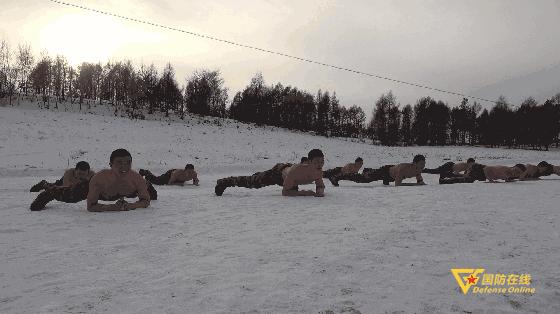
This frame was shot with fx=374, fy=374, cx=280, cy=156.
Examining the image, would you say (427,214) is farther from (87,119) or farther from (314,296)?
(87,119)

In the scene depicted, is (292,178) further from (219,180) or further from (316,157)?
(219,180)

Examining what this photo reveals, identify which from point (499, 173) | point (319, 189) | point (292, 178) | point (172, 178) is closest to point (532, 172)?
point (499, 173)

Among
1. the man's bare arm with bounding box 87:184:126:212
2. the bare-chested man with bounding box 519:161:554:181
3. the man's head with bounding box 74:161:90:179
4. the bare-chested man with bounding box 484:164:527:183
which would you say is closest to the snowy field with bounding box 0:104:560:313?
the man's bare arm with bounding box 87:184:126:212

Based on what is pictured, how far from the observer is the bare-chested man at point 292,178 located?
7770 millimetres

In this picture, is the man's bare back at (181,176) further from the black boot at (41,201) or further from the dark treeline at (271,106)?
the dark treeline at (271,106)

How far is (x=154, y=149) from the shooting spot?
22.7 meters

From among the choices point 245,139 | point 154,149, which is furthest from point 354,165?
point 245,139

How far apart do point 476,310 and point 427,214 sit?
3.23m

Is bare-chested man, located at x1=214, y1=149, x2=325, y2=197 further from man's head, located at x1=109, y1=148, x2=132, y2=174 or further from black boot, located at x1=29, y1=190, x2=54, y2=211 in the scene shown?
black boot, located at x1=29, y1=190, x2=54, y2=211

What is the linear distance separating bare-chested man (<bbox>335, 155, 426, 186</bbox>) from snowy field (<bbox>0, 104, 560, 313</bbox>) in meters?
2.75

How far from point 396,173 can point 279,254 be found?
799cm

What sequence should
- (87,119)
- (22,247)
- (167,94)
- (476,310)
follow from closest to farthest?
(476,310)
(22,247)
(87,119)
(167,94)

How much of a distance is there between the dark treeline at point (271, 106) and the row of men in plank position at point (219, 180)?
118ft

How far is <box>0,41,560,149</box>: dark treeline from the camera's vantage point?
49844 millimetres
